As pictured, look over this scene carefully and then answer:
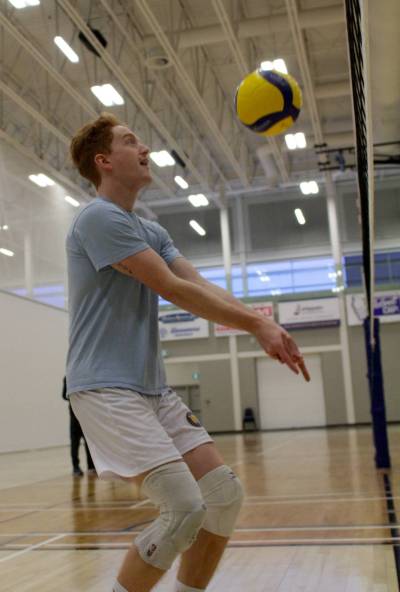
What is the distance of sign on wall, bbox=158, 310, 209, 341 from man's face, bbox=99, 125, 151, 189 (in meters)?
22.5

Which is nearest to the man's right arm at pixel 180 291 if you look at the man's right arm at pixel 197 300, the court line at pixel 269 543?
the man's right arm at pixel 197 300

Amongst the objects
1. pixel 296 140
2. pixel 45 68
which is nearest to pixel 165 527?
pixel 45 68

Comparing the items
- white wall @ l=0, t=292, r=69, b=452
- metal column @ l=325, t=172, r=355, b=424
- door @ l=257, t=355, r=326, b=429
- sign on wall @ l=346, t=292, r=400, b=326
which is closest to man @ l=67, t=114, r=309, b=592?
white wall @ l=0, t=292, r=69, b=452

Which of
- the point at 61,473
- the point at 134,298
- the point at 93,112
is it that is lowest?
the point at 61,473

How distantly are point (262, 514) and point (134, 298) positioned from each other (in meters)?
3.36

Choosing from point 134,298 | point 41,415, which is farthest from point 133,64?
point 134,298

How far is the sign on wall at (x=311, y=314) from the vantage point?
24.2 meters

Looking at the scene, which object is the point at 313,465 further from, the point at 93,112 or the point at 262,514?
the point at 93,112

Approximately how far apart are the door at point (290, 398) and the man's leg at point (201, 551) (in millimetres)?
21835

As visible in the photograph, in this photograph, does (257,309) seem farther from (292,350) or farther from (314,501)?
(292,350)

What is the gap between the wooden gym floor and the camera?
11.2ft

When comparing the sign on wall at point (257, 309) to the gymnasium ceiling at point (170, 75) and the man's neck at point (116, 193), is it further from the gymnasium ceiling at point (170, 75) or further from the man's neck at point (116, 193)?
the man's neck at point (116, 193)

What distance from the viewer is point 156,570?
2.20m

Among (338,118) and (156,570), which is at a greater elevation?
(338,118)
